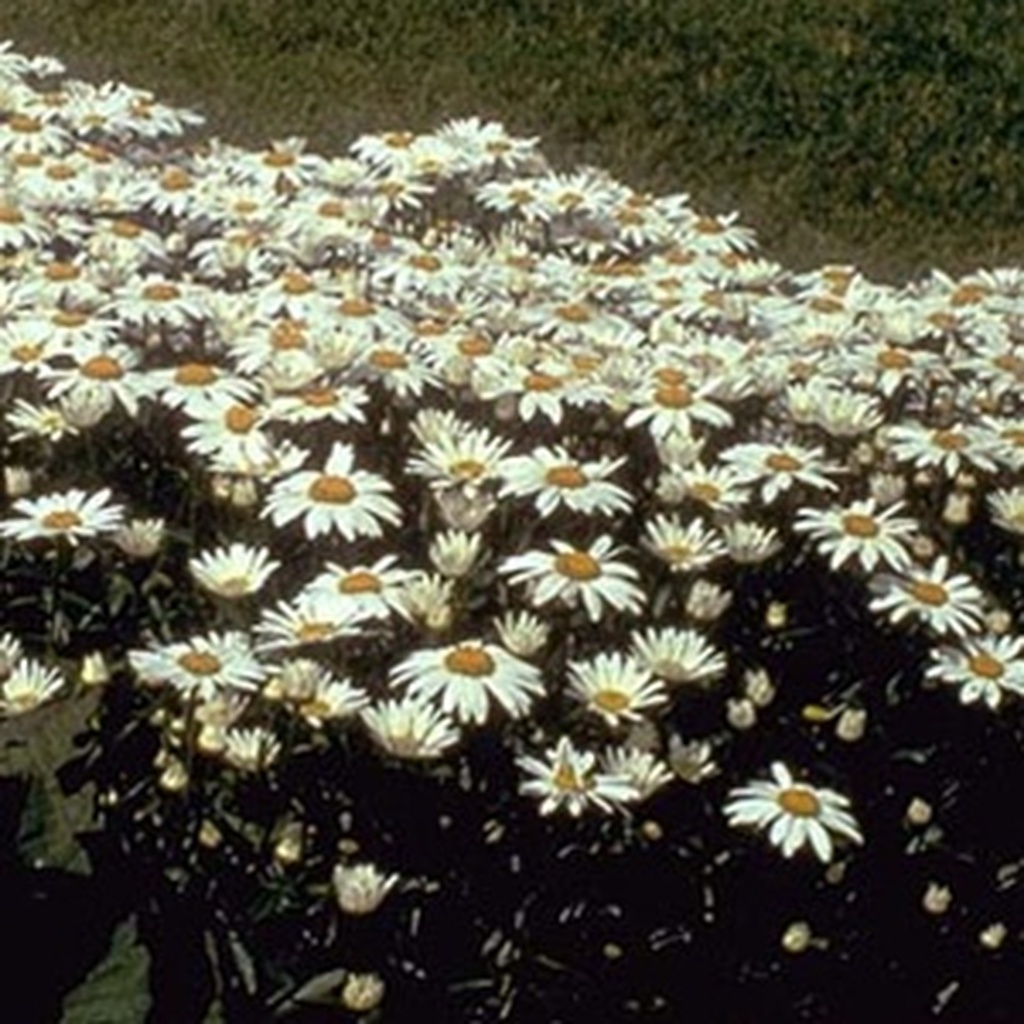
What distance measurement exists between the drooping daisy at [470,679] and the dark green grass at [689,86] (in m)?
6.66

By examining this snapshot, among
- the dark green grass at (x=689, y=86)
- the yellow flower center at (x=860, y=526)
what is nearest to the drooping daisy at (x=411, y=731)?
the yellow flower center at (x=860, y=526)

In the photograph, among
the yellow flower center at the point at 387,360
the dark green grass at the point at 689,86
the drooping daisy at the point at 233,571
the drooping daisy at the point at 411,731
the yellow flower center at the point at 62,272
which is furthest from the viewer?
the dark green grass at the point at 689,86

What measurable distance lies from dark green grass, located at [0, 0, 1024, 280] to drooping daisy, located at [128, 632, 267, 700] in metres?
6.67

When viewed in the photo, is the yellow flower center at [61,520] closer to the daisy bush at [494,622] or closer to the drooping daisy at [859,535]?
the daisy bush at [494,622]

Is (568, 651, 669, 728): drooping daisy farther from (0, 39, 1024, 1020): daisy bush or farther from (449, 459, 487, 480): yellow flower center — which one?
(449, 459, 487, 480): yellow flower center

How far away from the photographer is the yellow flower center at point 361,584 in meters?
4.12

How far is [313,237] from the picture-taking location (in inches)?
213

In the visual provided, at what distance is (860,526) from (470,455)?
65cm

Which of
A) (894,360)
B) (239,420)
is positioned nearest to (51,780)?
(239,420)

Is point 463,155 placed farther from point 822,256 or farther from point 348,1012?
point 822,256

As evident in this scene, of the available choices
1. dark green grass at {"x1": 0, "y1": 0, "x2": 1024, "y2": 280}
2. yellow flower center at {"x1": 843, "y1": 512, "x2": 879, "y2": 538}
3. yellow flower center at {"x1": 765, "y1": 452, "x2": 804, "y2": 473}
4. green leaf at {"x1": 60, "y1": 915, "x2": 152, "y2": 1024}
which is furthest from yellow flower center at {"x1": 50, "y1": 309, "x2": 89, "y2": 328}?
dark green grass at {"x1": 0, "y1": 0, "x2": 1024, "y2": 280}

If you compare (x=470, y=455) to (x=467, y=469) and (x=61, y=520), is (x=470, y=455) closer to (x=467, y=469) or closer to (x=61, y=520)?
(x=467, y=469)

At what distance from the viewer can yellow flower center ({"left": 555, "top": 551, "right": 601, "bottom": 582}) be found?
13.8 feet

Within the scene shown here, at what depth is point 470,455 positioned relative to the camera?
14.6ft
